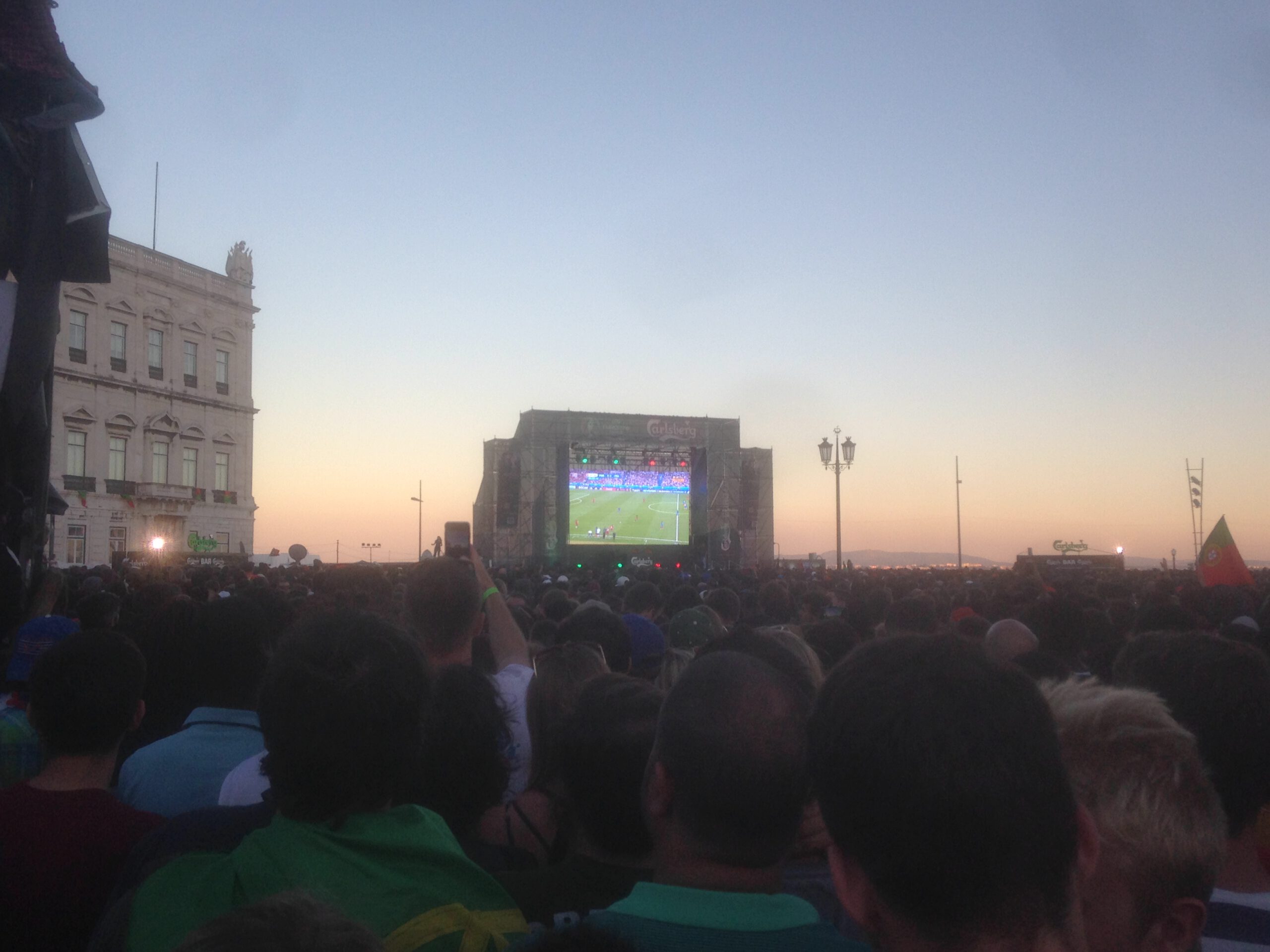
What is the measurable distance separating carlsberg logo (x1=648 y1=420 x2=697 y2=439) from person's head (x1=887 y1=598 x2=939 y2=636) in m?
35.5

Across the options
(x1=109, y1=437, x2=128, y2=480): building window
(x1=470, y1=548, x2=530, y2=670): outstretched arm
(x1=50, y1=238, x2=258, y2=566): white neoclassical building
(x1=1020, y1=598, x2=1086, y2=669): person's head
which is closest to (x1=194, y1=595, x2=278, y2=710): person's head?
(x1=470, y1=548, x2=530, y2=670): outstretched arm

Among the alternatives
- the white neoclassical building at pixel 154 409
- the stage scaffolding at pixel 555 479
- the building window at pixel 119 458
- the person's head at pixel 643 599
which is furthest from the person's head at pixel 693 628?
the building window at pixel 119 458

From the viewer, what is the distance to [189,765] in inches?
119

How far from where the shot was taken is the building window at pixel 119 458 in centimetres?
4209

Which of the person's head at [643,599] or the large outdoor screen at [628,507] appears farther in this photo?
the large outdoor screen at [628,507]

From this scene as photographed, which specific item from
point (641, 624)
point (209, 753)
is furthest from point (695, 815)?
point (641, 624)

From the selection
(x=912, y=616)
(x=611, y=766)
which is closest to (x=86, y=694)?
(x=611, y=766)

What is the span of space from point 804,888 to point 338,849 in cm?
108

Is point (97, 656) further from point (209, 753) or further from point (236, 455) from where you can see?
point (236, 455)

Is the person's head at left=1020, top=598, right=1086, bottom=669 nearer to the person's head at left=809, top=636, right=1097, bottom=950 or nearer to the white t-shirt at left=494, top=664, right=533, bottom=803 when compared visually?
the white t-shirt at left=494, top=664, right=533, bottom=803

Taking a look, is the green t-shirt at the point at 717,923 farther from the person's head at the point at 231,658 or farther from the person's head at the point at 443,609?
the person's head at the point at 443,609

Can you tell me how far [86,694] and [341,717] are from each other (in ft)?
4.21

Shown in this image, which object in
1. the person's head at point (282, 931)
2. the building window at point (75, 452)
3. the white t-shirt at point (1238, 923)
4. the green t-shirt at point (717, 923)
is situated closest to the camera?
the person's head at point (282, 931)

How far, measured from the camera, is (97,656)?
2.97 meters
